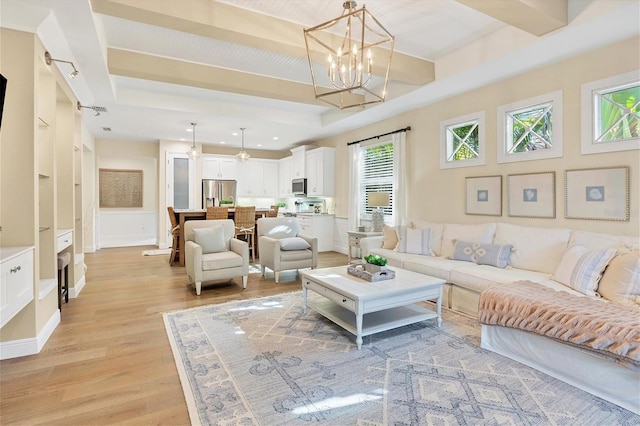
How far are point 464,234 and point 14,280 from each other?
14.8 feet

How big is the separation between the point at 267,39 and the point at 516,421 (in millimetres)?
3523

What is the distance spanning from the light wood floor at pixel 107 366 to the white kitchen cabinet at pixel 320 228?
3.14 meters

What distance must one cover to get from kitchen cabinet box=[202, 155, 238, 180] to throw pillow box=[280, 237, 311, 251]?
4.70m

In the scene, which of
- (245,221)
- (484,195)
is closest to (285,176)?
(245,221)

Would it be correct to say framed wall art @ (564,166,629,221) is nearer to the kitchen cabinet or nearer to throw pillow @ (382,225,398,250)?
throw pillow @ (382,225,398,250)

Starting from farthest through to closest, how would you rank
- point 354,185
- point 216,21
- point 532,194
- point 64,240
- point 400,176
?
point 354,185
point 400,176
point 532,194
point 64,240
point 216,21

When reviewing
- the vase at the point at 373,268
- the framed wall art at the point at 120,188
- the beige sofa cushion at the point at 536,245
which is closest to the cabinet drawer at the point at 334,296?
the vase at the point at 373,268

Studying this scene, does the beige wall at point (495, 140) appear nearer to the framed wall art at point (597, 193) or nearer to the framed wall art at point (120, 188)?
the framed wall art at point (597, 193)

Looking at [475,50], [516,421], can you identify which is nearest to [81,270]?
[516,421]

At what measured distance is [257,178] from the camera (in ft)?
31.4

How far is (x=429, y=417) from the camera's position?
1842 millimetres

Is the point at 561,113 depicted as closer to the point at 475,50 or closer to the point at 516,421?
the point at 475,50

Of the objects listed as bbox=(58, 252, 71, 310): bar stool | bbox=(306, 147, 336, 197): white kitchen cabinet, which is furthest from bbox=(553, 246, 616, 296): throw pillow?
bbox=(306, 147, 336, 197): white kitchen cabinet

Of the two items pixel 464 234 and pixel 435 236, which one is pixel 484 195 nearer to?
pixel 464 234
